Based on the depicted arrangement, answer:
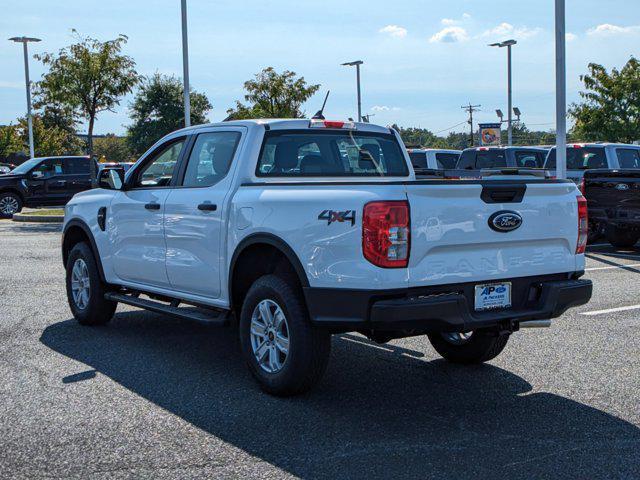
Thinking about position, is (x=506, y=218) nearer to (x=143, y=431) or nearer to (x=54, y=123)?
(x=143, y=431)

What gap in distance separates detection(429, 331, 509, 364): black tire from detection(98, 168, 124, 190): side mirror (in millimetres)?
3114

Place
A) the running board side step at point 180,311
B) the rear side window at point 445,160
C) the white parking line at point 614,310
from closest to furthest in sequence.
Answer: the running board side step at point 180,311 < the white parking line at point 614,310 < the rear side window at point 445,160

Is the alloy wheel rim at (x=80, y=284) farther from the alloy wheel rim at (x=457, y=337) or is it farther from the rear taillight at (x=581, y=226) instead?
the rear taillight at (x=581, y=226)

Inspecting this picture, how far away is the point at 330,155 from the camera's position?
22.3 ft

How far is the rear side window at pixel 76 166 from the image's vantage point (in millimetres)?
26812

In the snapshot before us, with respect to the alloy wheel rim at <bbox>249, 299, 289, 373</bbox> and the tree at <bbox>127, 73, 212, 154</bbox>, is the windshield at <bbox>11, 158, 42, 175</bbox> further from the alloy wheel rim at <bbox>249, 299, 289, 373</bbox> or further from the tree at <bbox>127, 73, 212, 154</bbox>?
the tree at <bbox>127, 73, 212, 154</bbox>

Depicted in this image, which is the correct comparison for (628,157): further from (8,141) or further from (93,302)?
(8,141)

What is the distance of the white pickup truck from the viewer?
502cm

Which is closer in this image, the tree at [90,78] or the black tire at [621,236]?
the black tire at [621,236]

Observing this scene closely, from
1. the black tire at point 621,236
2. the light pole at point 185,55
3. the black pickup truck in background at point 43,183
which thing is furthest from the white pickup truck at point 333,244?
the black pickup truck in background at point 43,183

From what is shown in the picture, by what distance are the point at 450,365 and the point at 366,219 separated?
2140 mm

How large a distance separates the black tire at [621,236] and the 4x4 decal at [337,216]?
11.8 m

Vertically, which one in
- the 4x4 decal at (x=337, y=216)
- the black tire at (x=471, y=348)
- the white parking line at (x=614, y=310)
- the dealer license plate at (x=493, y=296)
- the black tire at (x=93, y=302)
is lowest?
the white parking line at (x=614, y=310)

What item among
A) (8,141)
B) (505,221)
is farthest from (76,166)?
(8,141)
